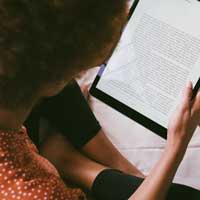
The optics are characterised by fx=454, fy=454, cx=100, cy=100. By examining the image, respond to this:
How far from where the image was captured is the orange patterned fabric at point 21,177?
0.61 metres

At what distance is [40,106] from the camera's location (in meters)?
0.99

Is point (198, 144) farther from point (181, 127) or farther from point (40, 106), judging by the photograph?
point (40, 106)

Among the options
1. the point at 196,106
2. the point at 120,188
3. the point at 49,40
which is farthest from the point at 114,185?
the point at 49,40

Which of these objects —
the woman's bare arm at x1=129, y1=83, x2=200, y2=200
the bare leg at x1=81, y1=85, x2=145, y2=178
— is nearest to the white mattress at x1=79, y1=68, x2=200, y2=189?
the bare leg at x1=81, y1=85, x2=145, y2=178

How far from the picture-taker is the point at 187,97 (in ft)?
2.69

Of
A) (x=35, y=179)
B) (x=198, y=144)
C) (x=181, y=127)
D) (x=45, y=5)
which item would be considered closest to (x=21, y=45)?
(x=45, y=5)

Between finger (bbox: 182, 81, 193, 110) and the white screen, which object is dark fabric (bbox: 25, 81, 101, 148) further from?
finger (bbox: 182, 81, 193, 110)

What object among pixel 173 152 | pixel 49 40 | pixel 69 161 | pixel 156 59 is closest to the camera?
pixel 49 40

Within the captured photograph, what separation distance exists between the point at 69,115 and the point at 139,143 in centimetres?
19

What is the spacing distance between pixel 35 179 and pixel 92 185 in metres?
0.35

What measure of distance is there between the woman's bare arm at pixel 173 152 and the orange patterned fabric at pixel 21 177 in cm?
15

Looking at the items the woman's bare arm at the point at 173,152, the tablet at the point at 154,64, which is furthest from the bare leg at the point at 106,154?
the woman's bare arm at the point at 173,152

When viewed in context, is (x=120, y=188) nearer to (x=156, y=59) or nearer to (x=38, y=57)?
(x=156, y=59)

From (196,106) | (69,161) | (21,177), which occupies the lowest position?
(69,161)
